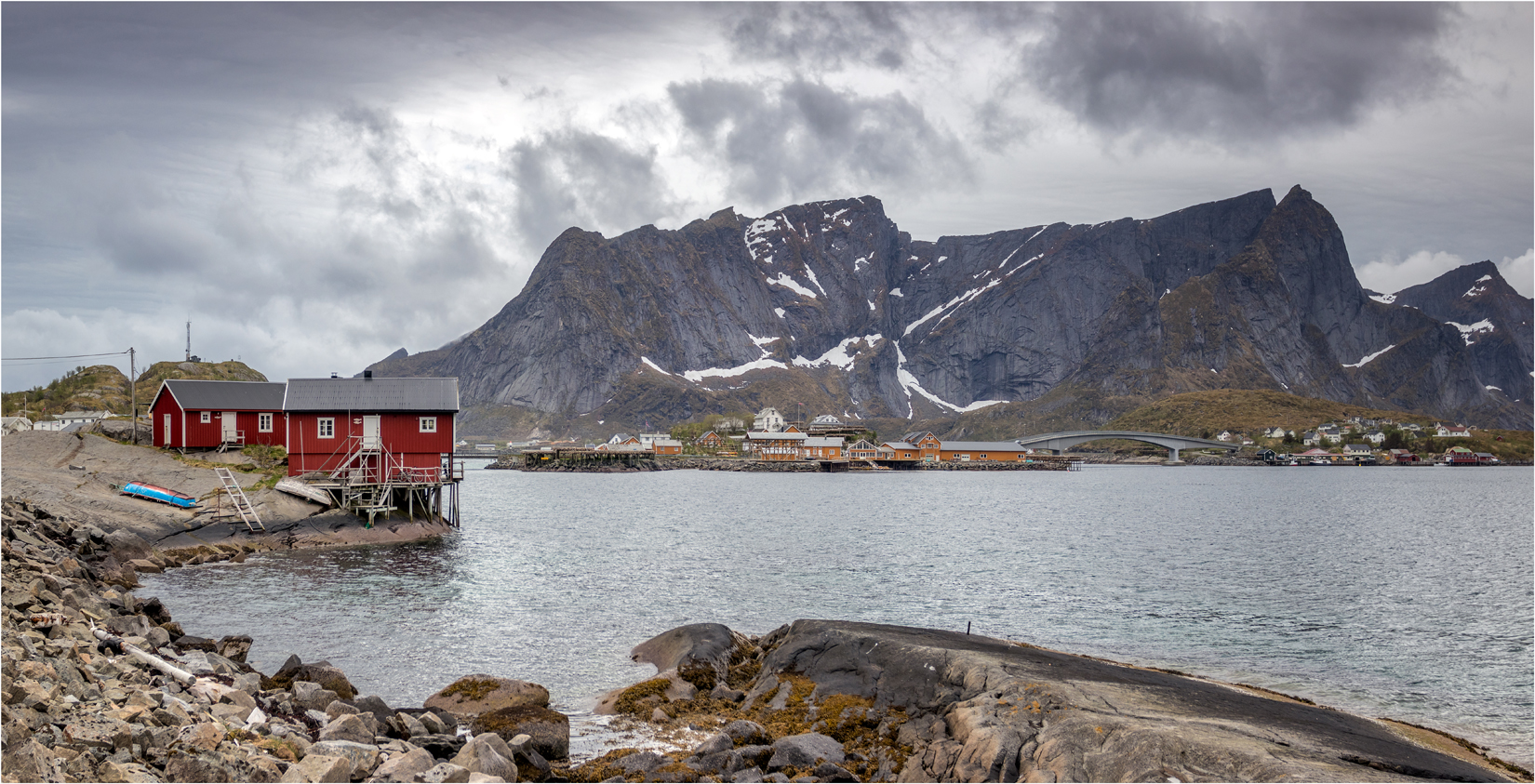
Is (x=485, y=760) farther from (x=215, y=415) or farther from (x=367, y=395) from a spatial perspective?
(x=215, y=415)

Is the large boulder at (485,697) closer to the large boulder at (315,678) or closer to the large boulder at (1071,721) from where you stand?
the large boulder at (315,678)

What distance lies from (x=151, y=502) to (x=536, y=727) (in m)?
34.0

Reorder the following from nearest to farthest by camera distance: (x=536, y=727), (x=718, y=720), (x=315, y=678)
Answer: (x=536, y=727) < (x=718, y=720) < (x=315, y=678)

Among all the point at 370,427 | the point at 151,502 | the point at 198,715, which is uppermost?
the point at 370,427

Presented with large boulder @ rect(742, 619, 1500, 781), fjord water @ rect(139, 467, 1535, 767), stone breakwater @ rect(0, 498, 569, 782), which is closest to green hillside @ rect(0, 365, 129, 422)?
fjord water @ rect(139, 467, 1535, 767)

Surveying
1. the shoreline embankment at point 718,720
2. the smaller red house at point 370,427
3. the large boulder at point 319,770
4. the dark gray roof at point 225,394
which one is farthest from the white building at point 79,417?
the large boulder at point 319,770

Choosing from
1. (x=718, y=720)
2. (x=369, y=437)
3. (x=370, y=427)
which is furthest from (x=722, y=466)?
(x=718, y=720)

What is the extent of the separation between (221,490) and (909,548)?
34421mm

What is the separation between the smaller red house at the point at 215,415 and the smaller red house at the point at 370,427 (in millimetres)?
6548

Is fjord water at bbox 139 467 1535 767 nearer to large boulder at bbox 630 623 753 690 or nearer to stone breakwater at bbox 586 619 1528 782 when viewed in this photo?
A: large boulder at bbox 630 623 753 690

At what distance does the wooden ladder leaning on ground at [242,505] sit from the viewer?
40938mm

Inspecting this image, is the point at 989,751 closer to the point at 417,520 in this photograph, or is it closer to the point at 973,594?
the point at 973,594

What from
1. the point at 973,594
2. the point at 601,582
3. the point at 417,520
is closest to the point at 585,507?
the point at 417,520

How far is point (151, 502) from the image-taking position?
1577 inches
